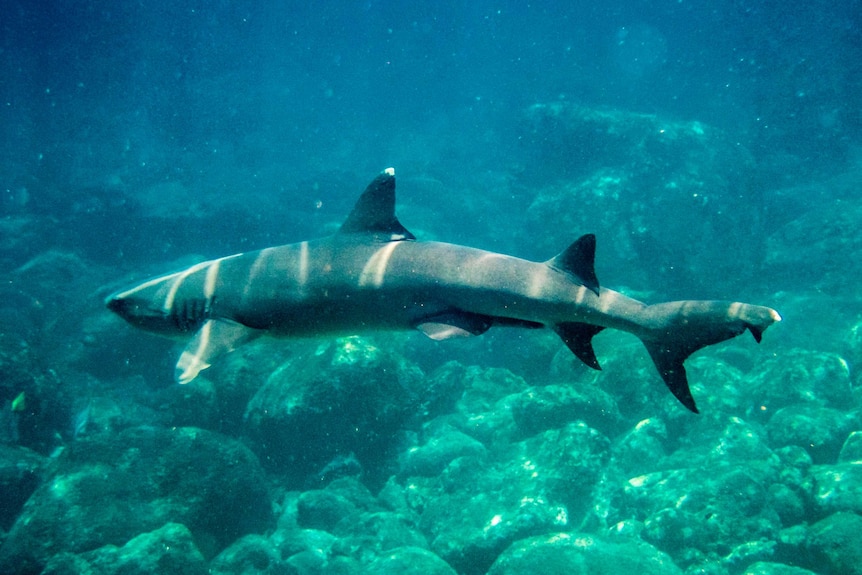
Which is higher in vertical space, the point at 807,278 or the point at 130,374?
the point at 807,278

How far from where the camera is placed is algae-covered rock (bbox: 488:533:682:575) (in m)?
5.75

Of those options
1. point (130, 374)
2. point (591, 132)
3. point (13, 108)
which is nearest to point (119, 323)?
point (130, 374)

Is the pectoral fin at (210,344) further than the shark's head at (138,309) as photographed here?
No

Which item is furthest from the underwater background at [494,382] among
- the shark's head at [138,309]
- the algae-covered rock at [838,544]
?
the shark's head at [138,309]

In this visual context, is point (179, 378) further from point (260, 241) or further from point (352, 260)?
point (260, 241)

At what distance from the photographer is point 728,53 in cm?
3494

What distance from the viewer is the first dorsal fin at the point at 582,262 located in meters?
3.18

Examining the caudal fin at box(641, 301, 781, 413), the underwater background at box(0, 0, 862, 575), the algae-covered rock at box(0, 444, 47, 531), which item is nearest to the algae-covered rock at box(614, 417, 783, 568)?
the underwater background at box(0, 0, 862, 575)

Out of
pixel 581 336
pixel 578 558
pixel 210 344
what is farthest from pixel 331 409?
pixel 581 336

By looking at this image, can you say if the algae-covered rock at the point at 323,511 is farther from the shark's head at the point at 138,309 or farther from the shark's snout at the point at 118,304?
the shark's snout at the point at 118,304

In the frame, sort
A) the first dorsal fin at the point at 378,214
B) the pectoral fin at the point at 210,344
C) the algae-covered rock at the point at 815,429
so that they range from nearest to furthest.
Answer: the pectoral fin at the point at 210,344, the first dorsal fin at the point at 378,214, the algae-covered rock at the point at 815,429

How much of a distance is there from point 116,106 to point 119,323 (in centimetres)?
4749

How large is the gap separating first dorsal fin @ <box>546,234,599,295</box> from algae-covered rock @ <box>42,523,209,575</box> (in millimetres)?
5777

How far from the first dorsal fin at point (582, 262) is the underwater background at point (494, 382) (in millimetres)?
4484
